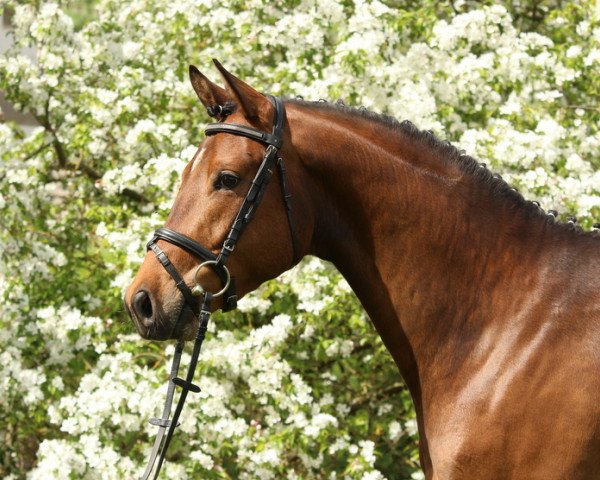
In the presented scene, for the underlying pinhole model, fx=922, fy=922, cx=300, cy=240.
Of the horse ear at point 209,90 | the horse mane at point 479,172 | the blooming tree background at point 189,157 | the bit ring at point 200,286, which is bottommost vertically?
the bit ring at point 200,286

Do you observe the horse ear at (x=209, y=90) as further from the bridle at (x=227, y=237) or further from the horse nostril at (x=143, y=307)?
the horse nostril at (x=143, y=307)

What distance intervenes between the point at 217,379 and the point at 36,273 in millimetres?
1263

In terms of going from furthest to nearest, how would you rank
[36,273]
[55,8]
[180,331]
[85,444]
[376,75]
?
[55,8] < [36,273] < [376,75] < [85,444] < [180,331]

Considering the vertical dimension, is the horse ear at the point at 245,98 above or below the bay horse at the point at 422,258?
above

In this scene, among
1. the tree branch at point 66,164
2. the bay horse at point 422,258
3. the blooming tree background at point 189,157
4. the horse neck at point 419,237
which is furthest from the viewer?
the tree branch at point 66,164

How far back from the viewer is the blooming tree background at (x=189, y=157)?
4453 millimetres

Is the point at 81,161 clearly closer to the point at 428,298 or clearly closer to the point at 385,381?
the point at 385,381

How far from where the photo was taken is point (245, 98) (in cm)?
274

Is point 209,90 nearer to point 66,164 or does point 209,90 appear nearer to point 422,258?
point 422,258

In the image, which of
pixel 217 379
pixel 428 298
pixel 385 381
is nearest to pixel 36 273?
pixel 217 379

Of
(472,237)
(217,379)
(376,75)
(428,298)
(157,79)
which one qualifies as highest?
(157,79)

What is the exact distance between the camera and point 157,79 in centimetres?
550

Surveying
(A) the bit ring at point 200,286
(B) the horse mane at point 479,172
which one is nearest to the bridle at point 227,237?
(A) the bit ring at point 200,286

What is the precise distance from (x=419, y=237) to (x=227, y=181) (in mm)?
594
